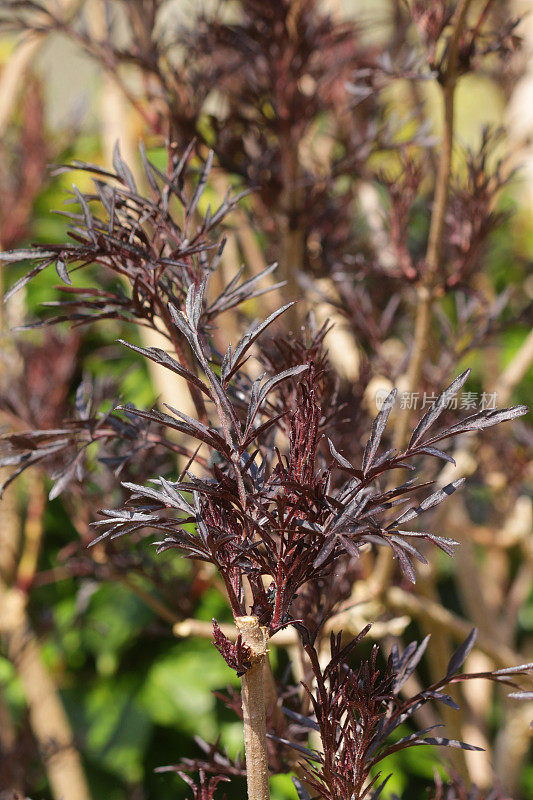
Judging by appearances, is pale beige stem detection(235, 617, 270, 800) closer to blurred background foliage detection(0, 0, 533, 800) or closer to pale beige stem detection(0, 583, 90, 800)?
blurred background foliage detection(0, 0, 533, 800)

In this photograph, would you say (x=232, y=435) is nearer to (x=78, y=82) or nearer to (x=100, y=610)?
(x=100, y=610)

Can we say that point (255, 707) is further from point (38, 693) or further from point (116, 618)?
point (116, 618)

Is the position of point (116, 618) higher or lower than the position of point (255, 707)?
lower

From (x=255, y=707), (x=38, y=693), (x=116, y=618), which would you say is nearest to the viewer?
(x=255, y=707)

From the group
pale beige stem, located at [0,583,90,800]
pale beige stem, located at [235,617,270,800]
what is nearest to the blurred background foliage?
pale beige stem, located at [0,583,90,800]

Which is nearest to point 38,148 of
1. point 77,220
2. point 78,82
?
point 78,82

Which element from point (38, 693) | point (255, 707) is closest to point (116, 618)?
point (38, 693)
